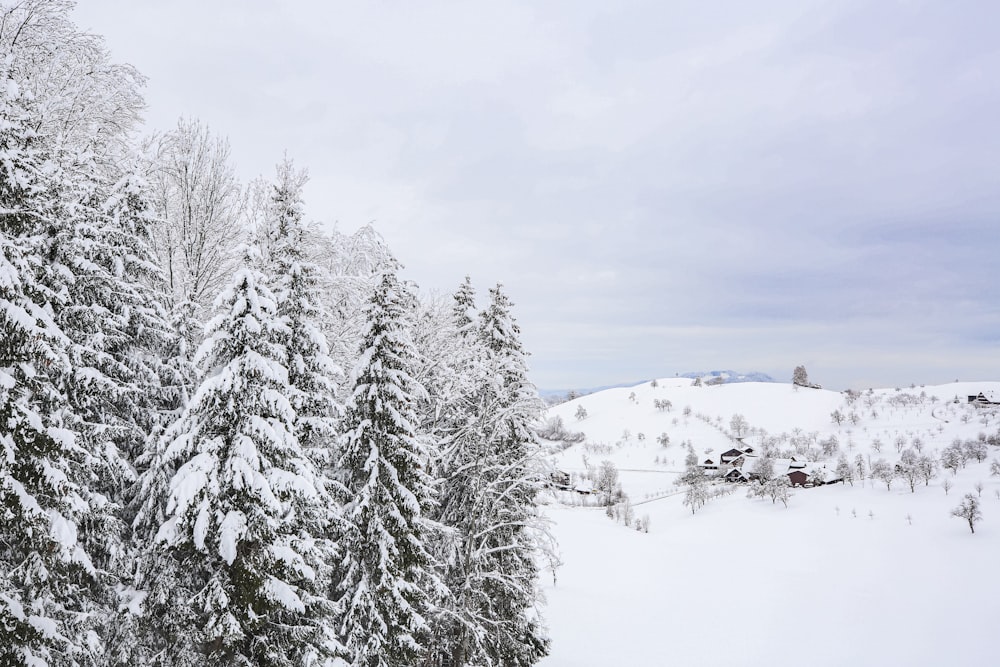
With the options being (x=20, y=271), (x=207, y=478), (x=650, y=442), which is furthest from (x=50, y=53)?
(x=650, y=442)

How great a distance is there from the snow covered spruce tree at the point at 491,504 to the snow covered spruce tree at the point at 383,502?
1.33 meters

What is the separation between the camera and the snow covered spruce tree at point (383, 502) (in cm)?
1352

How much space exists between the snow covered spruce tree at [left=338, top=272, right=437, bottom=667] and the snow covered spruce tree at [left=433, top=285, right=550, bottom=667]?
1.33 metres

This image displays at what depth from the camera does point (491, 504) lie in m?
14.7

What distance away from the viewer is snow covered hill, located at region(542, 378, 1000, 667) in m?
35.2

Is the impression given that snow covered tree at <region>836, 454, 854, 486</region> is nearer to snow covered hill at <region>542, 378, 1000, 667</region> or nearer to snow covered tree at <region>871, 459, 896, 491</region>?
snow covered hill at <region>542, 378, 1000, 667</region>

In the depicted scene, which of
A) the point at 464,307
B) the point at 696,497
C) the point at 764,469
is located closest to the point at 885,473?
the point at 764,469

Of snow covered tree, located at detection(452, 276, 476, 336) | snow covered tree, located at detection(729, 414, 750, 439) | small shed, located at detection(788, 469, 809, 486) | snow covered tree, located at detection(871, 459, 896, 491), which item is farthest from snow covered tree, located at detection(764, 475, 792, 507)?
snow covered tree, located at detection(452, 276, 476, 336)

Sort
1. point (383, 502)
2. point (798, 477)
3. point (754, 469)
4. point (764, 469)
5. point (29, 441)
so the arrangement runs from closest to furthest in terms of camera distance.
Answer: point (29, 441), point (383, 502), point (798, 477), point (764, 469), point (754, 469)

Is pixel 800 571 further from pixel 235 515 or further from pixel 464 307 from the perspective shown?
pixel 235 515

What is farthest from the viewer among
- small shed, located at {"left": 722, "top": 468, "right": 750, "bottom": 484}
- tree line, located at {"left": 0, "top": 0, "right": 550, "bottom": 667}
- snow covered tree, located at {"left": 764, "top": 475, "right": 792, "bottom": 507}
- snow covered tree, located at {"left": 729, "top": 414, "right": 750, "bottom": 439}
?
snow covered tree, located at {"left": 729, "top": 414, "right": 750, "bottom": 439}

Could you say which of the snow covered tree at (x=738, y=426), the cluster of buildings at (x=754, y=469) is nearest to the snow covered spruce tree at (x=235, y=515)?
the cluster of buildings at (x=754, y=469)

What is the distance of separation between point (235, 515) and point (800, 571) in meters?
59.5

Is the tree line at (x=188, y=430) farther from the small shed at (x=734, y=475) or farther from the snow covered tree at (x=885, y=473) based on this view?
the small shed at (x=734, y=475)
